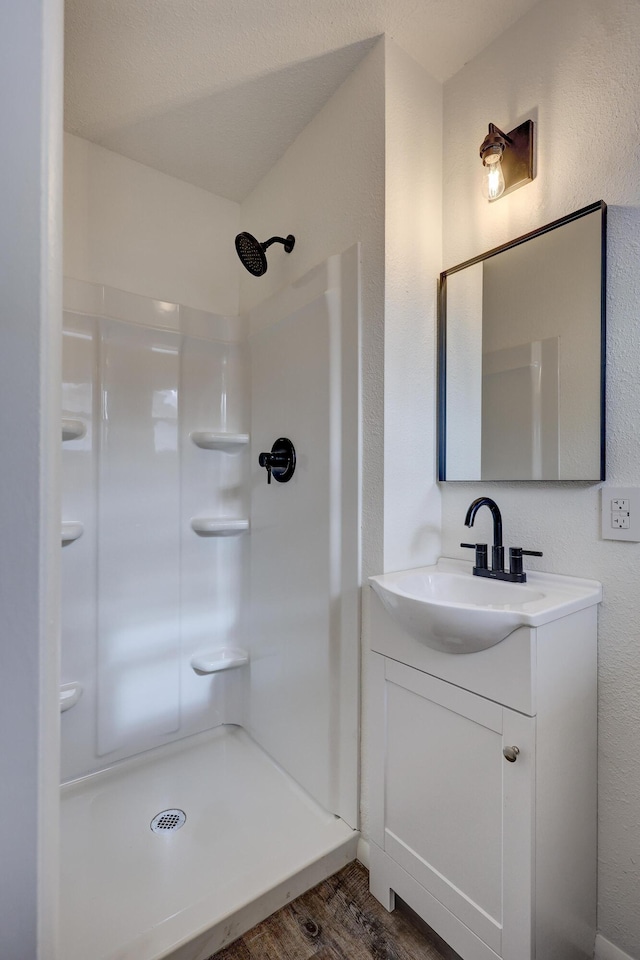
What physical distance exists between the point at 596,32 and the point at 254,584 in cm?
200

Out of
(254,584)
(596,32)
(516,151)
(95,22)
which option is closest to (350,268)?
(516,151)

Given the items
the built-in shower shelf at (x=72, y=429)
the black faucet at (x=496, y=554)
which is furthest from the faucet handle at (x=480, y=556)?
the built-in shower shelf at (x=72, y=429)

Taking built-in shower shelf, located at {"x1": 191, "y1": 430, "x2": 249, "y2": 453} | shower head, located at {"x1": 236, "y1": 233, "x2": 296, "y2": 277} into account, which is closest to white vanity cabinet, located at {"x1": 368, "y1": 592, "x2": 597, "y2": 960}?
built-in shower shelf, located at {"x1": 191, "y1": 430, "x2": 249, "y2": 453}

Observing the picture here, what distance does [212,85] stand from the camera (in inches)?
59.8

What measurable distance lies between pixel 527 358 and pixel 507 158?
59 centimetres

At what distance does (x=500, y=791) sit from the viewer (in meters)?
0.96

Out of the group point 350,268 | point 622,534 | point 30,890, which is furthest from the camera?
point 350,268

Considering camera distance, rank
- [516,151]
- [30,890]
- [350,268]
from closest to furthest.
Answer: [30,890], [516,151], [350,268]

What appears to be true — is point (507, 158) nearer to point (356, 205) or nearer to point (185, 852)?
point (356, 205)

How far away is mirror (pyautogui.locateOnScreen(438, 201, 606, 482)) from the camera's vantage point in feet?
3.70

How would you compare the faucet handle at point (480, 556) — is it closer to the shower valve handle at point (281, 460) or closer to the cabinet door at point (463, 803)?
the cabinet door at point (463, 803)

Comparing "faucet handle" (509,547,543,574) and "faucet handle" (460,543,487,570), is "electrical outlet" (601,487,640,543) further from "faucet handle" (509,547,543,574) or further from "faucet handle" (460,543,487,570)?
"faucet handle" (460,543,487,570)

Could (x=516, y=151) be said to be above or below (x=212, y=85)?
below

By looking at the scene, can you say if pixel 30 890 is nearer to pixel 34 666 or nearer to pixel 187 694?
pixel 34 666
